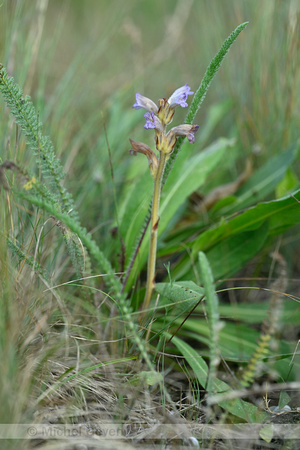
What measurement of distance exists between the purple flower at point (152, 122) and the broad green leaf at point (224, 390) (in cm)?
72

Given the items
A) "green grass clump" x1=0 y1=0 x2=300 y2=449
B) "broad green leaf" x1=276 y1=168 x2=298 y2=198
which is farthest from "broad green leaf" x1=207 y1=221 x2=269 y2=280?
"broad green leaf" x1=276 y1=168 x2=298 y2=198

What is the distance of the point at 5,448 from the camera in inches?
38.5

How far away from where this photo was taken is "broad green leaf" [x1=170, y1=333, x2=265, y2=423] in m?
1.28

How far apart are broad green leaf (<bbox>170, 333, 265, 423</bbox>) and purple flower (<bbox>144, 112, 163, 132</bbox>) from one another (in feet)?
2.35

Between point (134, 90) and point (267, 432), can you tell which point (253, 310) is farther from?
point (134, 90)

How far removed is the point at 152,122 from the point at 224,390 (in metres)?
0.83

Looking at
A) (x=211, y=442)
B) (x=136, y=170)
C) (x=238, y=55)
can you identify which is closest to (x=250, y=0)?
(x=238, y=55)

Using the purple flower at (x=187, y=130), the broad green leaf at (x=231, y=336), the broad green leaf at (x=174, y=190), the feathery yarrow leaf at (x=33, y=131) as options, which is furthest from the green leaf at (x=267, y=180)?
the feathery yarrow leaf at (x=33, y=131)

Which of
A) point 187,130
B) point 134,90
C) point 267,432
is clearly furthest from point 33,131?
point 134,90

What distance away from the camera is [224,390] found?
4.37 feet

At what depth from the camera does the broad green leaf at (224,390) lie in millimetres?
1278

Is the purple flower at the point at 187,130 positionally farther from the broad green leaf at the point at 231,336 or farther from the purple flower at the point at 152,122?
the broad green leaf at the point at 231,336

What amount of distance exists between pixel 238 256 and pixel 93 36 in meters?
2.07

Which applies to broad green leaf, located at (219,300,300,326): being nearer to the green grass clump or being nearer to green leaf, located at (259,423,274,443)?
the green grass clump
